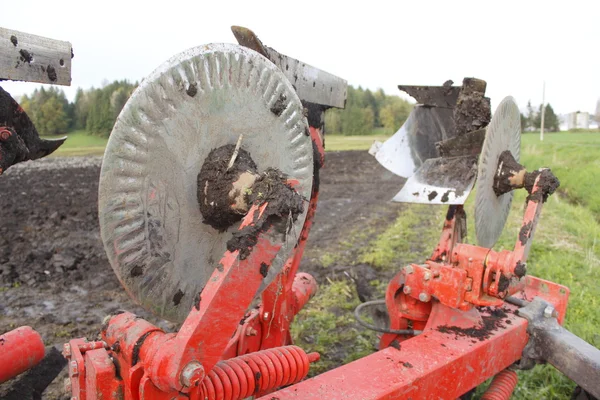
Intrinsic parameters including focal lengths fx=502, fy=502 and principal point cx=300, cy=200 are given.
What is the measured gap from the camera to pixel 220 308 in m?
1.51

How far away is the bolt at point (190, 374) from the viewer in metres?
1.45

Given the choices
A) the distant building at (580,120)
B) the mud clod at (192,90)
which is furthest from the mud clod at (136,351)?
the distant building at (580,120)

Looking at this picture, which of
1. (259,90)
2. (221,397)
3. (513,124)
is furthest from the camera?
(513,124)

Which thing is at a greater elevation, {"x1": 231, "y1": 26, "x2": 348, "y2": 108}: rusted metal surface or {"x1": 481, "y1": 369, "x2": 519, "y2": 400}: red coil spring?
{"x1": 231, "y1": 26, "x2": 348, "y2": 108}: rusted metal surface

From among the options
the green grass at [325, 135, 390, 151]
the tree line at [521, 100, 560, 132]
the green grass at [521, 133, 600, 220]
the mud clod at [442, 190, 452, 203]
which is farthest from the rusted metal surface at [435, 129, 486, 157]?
the tree line at [521, 100, 560, 132]

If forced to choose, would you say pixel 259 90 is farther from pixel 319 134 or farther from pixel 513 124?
pixel 513 124

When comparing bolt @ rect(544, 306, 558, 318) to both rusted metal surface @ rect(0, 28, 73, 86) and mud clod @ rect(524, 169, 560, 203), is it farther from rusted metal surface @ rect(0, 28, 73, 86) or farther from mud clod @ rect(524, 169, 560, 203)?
rusted metal surface @ rect(0, 28, 73, 86)

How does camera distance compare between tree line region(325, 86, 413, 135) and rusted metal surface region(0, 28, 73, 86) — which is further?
tree line region(325, 86, 413, 135)

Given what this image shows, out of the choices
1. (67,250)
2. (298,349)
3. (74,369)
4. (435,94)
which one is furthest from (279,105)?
(67,250)

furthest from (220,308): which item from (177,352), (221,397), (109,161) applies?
(109,161)

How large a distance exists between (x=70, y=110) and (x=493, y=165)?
24537mm

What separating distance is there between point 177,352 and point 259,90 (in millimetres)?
996

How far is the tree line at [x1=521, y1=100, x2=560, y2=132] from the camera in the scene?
162 feet

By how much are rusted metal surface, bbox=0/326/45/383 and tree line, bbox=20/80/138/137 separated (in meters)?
16.3
